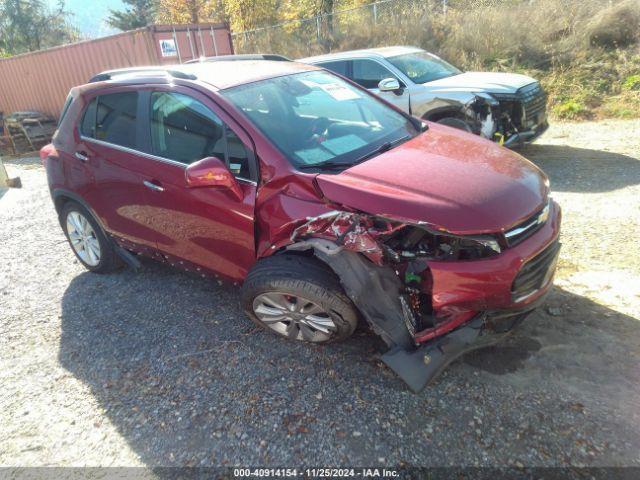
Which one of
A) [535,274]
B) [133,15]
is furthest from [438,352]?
[133,15]

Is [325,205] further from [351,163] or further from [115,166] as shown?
[115,166]

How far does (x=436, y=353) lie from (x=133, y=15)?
3889cm

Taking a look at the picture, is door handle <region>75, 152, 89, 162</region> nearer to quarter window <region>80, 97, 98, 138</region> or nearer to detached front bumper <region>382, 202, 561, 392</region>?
quarter window <region>80, 97, 98, 138</region>

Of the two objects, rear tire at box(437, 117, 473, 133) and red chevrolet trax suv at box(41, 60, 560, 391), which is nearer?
red chevrolet trax suv at box(41, 60, 560, 391)

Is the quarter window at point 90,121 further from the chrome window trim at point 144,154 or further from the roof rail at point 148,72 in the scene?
the roof rail at point 148,72

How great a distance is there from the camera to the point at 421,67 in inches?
291

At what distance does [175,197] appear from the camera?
3.34 metres

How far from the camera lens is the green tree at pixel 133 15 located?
110 ft

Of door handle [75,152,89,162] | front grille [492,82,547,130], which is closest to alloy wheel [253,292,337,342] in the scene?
door handle [75,152,89,162]

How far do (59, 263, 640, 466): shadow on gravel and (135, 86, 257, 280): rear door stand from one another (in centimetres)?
59

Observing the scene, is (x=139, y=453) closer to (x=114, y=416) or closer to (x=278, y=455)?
(x=114, y=416)

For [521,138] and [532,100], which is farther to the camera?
[532,100]

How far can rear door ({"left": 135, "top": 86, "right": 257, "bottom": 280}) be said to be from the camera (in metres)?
3.05

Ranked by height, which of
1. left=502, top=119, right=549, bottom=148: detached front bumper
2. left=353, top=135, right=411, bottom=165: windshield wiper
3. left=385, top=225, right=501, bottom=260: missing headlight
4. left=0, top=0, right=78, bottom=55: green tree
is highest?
Answer: left=0, top=0, right=78, bottom=55: green tree
